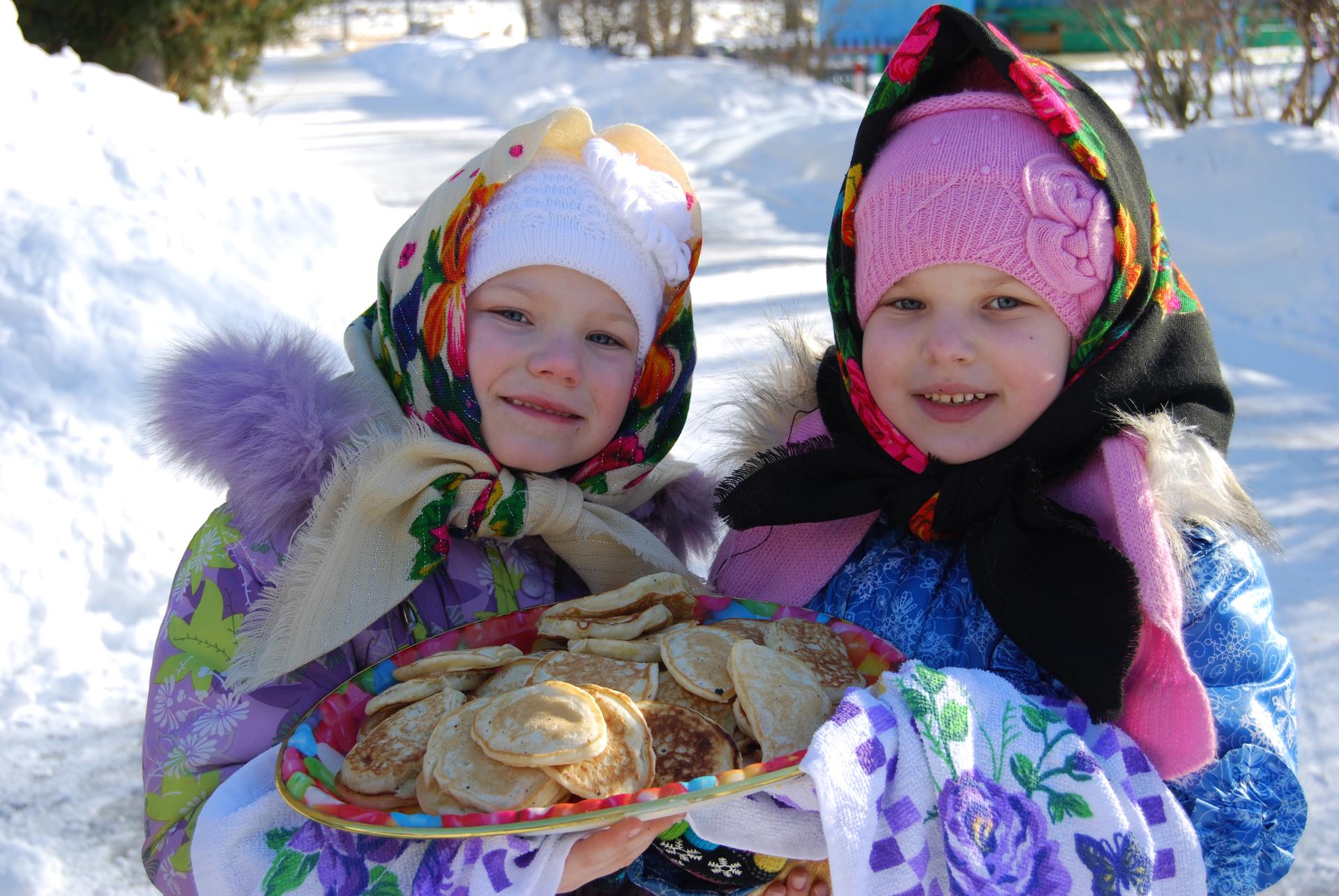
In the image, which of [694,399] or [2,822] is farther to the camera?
[694,399]

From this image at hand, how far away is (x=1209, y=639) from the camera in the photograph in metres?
1.52

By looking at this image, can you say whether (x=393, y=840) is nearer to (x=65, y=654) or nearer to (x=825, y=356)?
(x=825, y=356)

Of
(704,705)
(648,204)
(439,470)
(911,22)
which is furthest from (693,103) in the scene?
(704,705)

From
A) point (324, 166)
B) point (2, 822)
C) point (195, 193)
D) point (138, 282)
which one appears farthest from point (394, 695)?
point (324, 166)

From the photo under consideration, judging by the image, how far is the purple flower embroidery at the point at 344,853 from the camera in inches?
50.3

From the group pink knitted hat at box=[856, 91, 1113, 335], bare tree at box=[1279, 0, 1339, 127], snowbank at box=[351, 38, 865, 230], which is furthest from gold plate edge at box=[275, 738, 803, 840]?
bare tree at box=[1279, 0, 1339, 127]

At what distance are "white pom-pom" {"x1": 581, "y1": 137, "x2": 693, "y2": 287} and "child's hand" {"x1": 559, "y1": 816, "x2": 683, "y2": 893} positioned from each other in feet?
3.39

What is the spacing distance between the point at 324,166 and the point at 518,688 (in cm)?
573

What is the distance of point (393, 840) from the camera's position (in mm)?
1301

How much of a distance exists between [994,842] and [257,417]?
1.25 m

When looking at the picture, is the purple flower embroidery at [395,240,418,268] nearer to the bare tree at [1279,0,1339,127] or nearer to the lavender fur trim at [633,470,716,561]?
the lavender fur trim at [633,470,716,561]

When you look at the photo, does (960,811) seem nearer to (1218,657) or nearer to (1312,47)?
(1218,657)

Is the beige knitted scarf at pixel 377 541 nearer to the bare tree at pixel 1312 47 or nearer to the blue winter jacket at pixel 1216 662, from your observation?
the blue winter jacket at pixel 1216 662

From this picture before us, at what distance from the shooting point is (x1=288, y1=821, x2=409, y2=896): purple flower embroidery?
1277 millimetres
